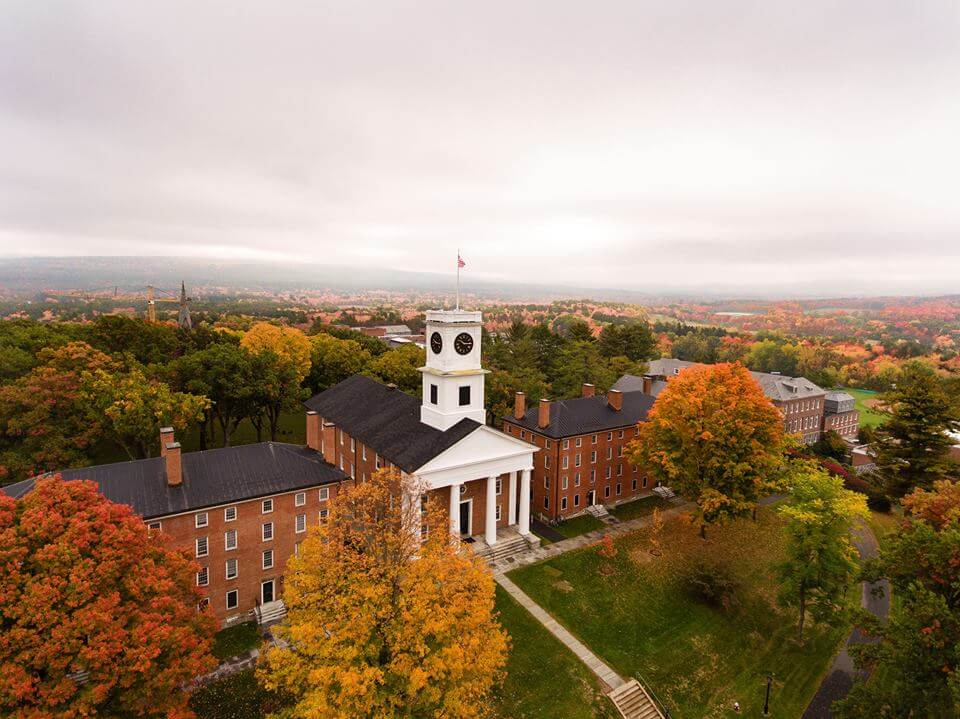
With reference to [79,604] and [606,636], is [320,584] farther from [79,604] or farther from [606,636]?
[606,636]

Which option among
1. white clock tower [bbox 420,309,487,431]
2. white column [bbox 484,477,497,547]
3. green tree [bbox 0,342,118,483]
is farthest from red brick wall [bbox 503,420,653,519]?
green tree [bbox 0,342,118,483]

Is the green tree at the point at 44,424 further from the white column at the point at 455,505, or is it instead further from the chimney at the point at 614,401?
the chimney at the point at 614,401

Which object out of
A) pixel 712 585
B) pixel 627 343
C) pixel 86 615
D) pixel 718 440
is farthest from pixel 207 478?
pixel 627 343

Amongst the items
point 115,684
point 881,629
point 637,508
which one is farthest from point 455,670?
point 637,508

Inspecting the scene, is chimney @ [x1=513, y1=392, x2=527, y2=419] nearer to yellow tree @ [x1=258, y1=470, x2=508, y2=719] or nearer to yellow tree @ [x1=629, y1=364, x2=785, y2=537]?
yellow tree @ [x1=629, y1=364, x2=785, y2=537]

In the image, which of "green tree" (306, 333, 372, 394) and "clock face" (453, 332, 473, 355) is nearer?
"clock face" (453, 332, 473, 355)

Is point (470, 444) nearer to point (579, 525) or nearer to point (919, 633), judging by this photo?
point (579, 525)
